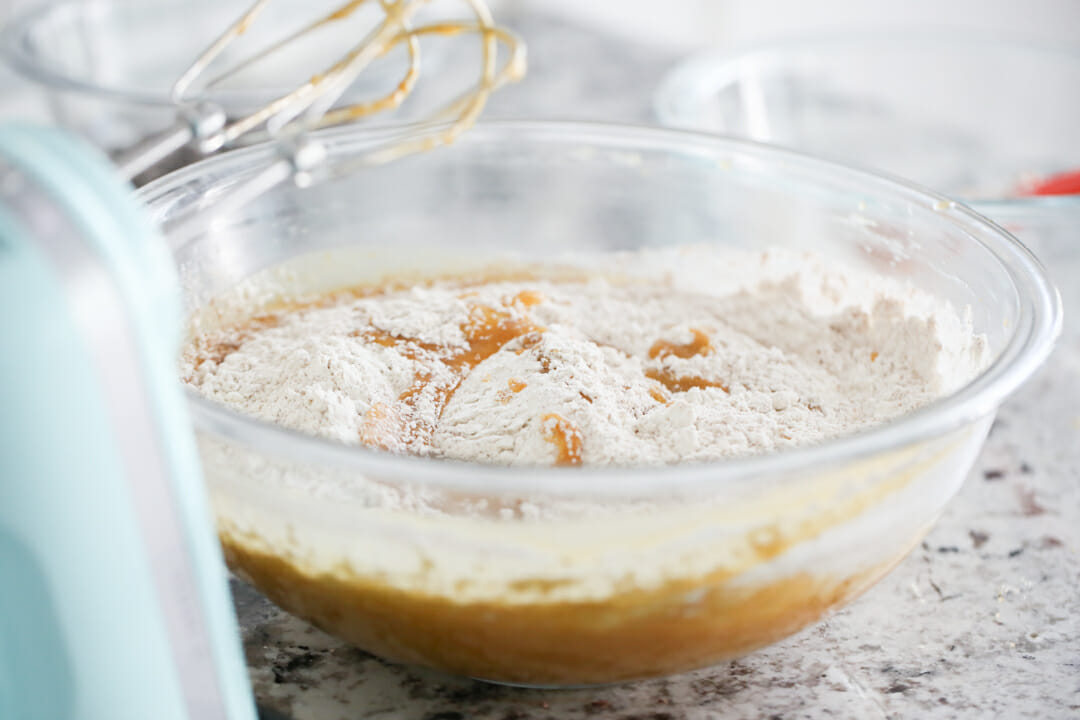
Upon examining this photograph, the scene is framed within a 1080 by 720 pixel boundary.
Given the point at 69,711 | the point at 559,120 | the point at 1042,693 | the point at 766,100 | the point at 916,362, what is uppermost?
the point at 766,100

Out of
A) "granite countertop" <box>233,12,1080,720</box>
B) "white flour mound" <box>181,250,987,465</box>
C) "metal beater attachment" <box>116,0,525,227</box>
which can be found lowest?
"granite countertop" <box>233,12,1080,720</box>

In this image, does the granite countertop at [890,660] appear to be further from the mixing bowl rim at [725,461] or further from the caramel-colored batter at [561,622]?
the mixing bowl rim at [725,461]

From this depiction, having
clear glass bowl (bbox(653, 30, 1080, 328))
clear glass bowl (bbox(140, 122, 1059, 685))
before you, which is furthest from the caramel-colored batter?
clear glass bowl (bbox(653, 30, 1080, 328))

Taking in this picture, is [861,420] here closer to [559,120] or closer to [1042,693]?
[1042,693]

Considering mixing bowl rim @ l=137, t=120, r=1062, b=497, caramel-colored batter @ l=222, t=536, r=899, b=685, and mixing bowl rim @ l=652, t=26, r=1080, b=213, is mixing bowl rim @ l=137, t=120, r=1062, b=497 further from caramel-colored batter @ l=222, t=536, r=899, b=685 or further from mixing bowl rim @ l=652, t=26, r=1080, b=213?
mixing bowl rim @ l=652, t=26, r=1080, b=213

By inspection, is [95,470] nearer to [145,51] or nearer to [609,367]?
[609,367]

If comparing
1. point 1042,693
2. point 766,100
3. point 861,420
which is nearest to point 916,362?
point 861,420
